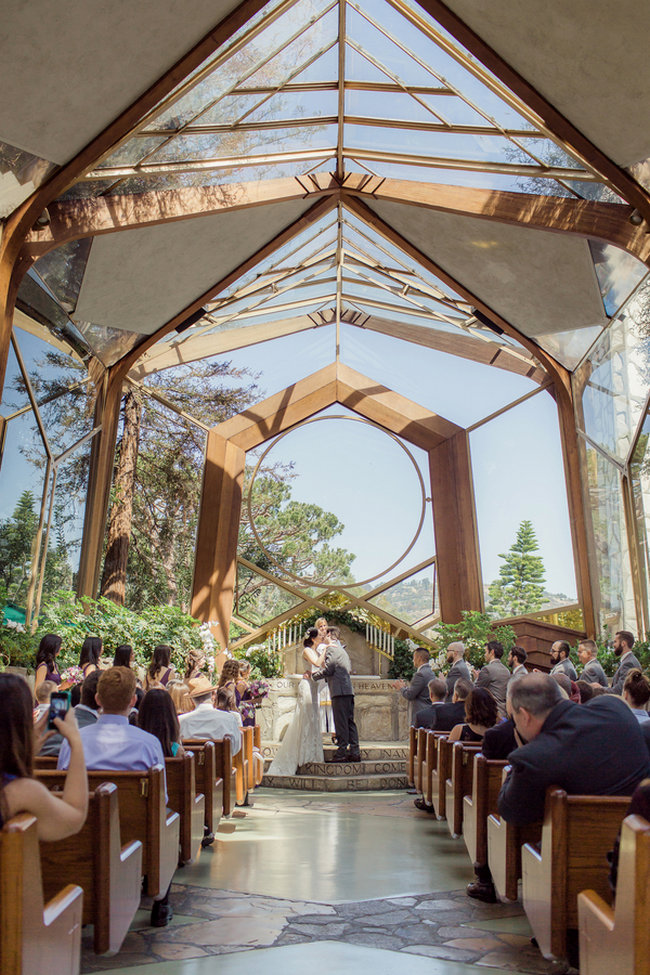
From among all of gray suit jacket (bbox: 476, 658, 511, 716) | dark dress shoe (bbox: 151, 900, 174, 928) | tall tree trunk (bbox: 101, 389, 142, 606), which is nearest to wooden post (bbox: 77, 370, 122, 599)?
tall tree trunk (bbox: 101, 389, 142, 606)

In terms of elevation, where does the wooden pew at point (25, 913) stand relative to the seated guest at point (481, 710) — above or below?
below

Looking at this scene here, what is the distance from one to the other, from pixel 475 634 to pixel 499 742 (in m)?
7.18

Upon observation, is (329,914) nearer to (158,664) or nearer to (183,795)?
(183,795)

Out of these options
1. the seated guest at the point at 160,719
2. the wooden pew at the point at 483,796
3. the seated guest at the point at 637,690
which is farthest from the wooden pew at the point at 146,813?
the seated guest at the point at 637,690

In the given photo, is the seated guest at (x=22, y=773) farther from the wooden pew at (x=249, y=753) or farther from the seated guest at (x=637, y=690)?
the wooden pew at (x=249, y=753)

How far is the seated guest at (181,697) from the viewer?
5539 mm

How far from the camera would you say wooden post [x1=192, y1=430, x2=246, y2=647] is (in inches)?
495

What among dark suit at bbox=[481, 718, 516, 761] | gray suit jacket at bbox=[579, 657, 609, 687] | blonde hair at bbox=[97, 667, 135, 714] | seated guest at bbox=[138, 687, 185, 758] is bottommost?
dark suit at bbox=[481, 718, 516, 761]

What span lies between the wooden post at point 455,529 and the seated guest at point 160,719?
8.67 m

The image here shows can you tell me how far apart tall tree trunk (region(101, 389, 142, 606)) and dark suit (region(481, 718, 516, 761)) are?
8525 mm

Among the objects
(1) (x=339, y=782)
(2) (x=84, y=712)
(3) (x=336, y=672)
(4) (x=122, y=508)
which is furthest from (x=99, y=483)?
(2) (x=84, y=712)

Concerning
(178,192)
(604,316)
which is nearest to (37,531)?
(178,192)

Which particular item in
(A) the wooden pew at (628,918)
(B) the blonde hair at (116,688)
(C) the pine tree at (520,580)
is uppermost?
(C) the pine tree at (520,580)

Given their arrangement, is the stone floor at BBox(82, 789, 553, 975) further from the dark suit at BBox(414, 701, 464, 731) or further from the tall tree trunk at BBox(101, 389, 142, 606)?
the tall tree trunk at BBox(101, 389, 142, 606)
